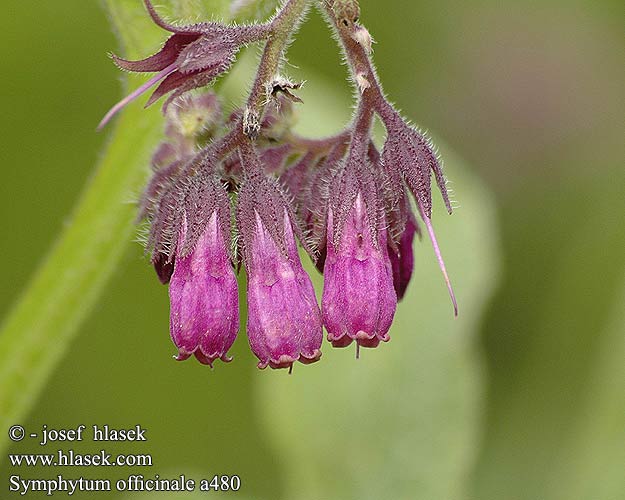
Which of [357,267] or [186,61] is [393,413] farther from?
[186,61]

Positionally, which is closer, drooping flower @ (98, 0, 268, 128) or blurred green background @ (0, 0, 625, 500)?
drooping flower @ (98, 0, 268, 128)

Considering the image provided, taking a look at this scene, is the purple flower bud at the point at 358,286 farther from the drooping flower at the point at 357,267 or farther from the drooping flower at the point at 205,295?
the drooping flower at the point at 205,295

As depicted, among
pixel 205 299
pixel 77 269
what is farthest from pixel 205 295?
pixel 77 269

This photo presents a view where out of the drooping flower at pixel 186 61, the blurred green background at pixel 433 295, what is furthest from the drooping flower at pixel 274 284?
the blurred green background at pixel 433 295

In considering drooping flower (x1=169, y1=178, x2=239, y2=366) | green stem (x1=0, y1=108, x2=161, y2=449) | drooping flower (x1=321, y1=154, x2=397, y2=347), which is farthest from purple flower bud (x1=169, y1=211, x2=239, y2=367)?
green stem (x1=0, y1=108, x2=161, y2=449)

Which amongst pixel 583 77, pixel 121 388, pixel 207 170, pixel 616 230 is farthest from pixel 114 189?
pixel 583 77

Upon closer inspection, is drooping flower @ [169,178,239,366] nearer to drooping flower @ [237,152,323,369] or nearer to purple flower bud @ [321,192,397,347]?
drooping flower @ [237,152,323,369]

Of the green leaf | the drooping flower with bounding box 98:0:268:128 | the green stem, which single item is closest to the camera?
the drooping flower with bounding box 98:0:268:128
